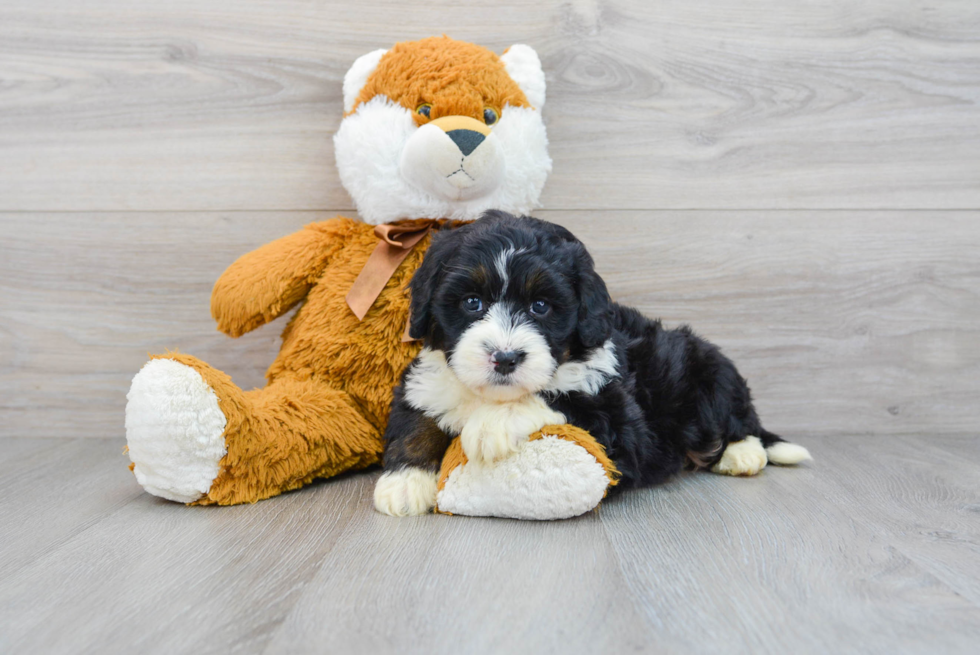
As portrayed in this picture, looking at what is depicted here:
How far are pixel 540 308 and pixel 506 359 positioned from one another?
137 mm

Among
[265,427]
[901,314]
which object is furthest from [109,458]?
[901,314]

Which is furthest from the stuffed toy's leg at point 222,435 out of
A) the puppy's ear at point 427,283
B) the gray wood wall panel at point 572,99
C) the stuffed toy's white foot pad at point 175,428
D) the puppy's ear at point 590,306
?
the gray wood wall panel at point 572,99

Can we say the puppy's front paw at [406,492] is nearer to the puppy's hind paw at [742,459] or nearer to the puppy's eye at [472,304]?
the puppy's eye at [472,304]

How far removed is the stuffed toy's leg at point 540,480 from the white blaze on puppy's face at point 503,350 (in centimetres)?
12

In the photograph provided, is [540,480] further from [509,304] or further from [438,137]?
[438,137]

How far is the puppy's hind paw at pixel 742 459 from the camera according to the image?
1.69 metres

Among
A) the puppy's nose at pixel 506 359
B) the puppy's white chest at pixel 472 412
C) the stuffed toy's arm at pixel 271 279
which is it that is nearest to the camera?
the puppy's nose at pixel 506 359

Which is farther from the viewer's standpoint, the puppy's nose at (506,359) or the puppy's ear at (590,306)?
the puppy's ear at (590,306)

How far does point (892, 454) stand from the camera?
1914mm

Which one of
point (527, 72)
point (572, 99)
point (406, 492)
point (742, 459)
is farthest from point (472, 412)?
point (572, 99)

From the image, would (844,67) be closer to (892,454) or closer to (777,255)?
(777,255)

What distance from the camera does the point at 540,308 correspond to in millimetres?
1302

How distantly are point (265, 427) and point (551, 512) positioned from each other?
2.08ft

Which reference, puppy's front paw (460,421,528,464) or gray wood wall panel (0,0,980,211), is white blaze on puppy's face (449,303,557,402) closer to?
puppy's front paw (460,421,528,464)
